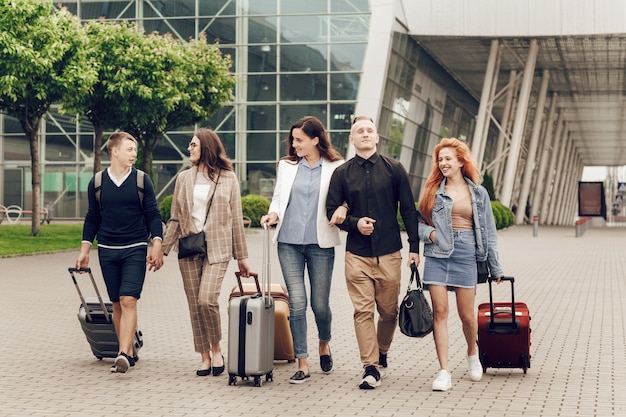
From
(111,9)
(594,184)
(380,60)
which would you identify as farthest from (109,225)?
(594,184)

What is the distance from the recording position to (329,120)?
39.4 meters

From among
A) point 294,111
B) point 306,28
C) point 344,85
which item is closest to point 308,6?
point 306,28

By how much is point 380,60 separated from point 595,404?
32.8 meters

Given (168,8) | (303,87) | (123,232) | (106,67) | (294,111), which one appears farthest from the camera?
(168,8)

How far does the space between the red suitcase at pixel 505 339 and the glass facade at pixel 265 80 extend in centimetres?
3069

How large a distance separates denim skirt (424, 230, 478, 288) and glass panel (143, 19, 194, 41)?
34073mm

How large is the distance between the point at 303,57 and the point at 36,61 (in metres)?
16.7

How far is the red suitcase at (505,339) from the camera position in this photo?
7.68 meters

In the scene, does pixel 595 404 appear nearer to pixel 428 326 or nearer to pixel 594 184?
pixel 428 326

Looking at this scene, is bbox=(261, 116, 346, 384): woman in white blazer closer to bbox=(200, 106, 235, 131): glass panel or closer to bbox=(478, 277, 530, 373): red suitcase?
bbox=(478, 277, 530, 373): red suitcase

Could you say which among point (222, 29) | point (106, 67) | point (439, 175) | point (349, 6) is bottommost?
point (439, 175)

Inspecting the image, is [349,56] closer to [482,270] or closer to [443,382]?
[482,270]

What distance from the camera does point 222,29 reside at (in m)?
40.5

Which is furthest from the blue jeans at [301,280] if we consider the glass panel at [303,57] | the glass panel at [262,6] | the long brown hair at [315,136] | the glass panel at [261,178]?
the glass panel at [262,6]
